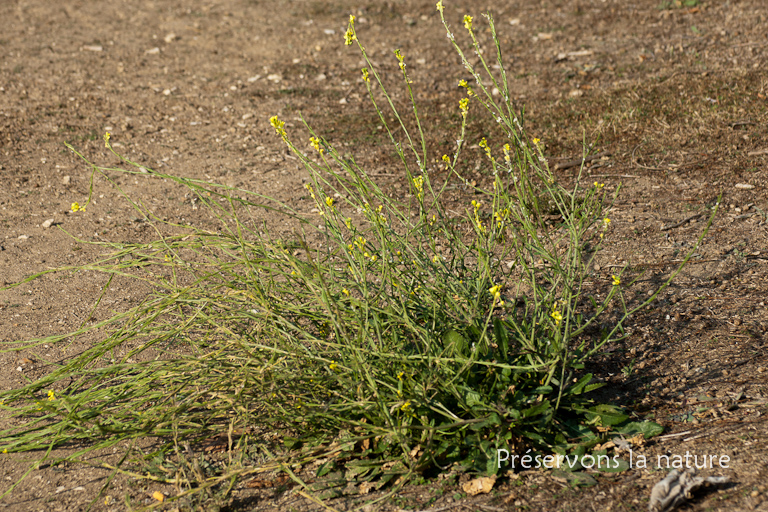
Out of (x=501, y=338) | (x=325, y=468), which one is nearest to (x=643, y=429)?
(x=501, y=338)

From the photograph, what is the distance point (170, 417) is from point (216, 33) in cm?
661

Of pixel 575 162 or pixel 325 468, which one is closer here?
pixel 325 468

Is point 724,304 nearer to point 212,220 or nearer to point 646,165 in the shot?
point 646,165

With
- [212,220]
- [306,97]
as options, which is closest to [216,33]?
[306,97]

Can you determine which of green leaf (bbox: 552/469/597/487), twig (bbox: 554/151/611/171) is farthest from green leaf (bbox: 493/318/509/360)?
twig (bbox: 554/151/611/171)

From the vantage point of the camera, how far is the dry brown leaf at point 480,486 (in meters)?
2.21

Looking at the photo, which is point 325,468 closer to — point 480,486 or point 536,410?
point 480,486

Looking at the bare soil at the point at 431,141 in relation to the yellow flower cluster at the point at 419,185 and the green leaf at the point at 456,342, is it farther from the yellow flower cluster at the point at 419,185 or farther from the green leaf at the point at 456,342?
the yellow flower cluster at the point at 419,185

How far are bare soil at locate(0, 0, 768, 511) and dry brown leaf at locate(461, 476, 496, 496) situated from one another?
36mm

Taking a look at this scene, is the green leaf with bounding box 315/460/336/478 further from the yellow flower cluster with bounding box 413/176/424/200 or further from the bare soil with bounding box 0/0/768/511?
the yellow flower cluster with bounding box 413/176/424/200

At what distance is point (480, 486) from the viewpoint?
2.22 metres

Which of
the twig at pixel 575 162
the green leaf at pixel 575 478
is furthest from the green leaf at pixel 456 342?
the twig at pixel 575 162

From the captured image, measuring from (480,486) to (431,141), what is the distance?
3.61 m

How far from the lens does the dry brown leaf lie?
7.24ft
